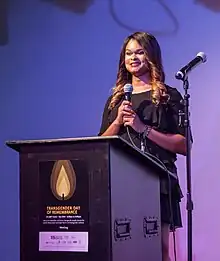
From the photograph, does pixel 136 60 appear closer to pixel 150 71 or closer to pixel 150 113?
pixel 150 71

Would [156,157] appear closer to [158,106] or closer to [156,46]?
[158,106]

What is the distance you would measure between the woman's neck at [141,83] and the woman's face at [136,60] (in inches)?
0.7

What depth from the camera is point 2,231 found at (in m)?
3.22

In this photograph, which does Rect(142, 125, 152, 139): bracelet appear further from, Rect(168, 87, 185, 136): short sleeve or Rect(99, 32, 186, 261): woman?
Rect(168, 87, 185, 136): short sleeve

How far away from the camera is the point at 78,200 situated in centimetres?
147

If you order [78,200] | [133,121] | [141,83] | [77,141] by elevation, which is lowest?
[78,200]

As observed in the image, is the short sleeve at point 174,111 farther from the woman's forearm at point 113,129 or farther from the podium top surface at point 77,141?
the podium top surface at point 77,141

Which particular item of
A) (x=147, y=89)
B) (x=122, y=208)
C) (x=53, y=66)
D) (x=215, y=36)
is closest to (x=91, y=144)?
(x=122, y=208)

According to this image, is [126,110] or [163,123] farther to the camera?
[163,123]

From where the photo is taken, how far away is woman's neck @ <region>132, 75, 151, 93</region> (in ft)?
7.04

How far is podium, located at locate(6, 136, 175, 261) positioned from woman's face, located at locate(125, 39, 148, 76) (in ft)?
2.08

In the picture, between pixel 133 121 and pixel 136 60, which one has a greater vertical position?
pixel 136 60

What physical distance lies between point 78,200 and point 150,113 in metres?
0.69

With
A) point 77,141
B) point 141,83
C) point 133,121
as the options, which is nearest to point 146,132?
point 133,121
